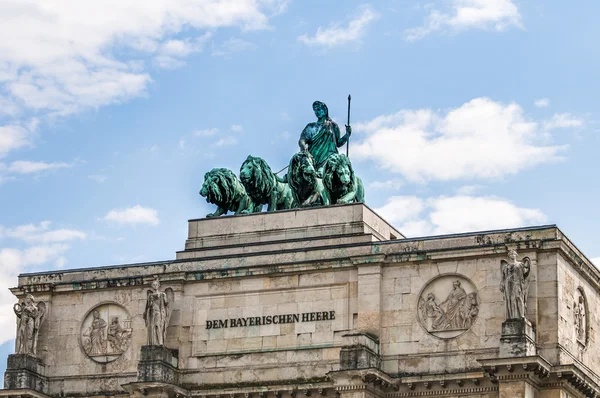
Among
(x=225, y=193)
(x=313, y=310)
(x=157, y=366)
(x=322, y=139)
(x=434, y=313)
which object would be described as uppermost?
(x=322, y=139)

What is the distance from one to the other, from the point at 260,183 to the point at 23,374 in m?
8.94

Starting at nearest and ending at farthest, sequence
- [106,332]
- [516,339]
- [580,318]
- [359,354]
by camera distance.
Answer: [516,339] < [359,354] < [580,318] < [106,332]

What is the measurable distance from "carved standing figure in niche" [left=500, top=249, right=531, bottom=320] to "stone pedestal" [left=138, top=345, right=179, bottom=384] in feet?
32.0

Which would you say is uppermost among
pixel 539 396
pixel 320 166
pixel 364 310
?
pixel 320 166

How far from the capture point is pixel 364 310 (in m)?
42.5

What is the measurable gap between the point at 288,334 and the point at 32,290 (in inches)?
334

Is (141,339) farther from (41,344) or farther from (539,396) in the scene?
(539,396)

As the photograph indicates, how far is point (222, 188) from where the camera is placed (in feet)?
153

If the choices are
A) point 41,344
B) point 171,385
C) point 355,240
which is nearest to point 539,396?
point 355,240

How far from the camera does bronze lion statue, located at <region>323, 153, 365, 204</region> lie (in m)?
45.2

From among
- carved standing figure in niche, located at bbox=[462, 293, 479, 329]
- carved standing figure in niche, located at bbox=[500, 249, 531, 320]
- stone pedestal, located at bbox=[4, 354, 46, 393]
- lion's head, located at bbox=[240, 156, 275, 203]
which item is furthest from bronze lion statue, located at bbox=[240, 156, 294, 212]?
carved standing figure in niche, located at bbox=[500, 249, 531, 320]

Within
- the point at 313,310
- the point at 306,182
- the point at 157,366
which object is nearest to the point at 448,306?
the point at 313,310

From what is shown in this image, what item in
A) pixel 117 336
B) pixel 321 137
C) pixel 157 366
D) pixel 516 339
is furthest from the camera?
pixel 321 137

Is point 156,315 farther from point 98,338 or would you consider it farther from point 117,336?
point 98,338
